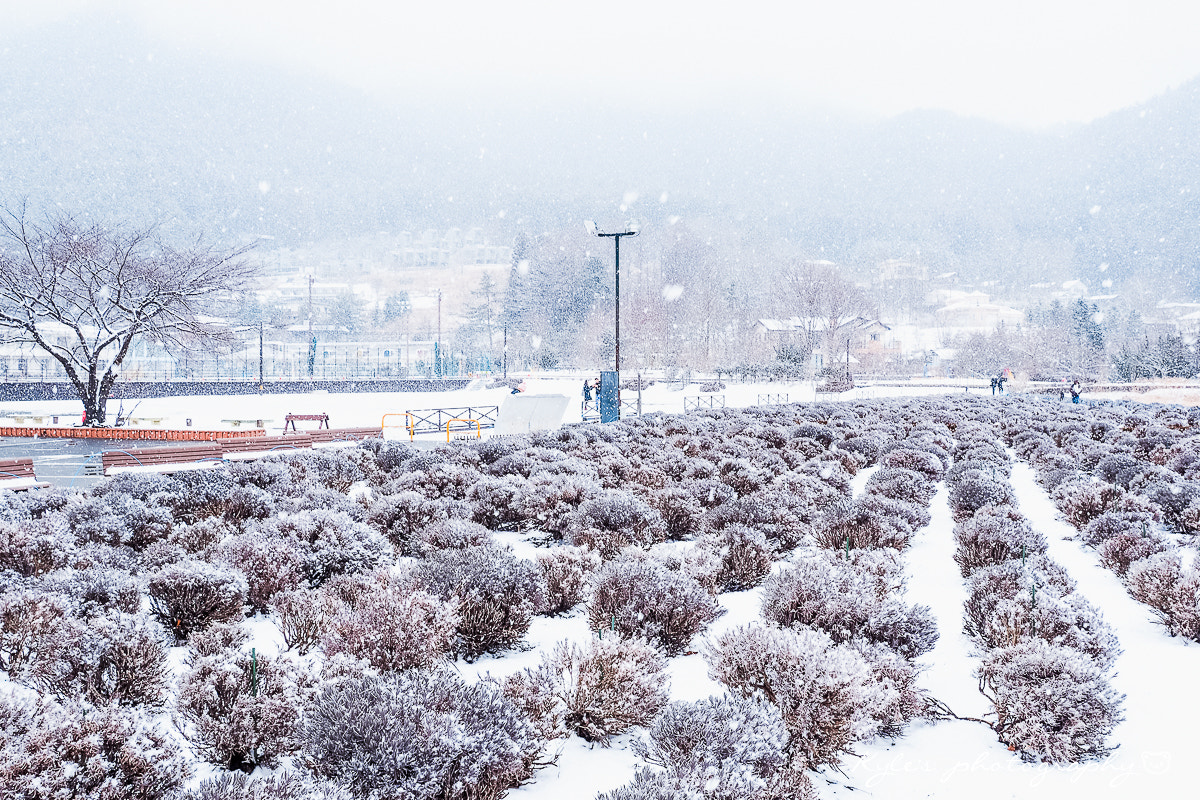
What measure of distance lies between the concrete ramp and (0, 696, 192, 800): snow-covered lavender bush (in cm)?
1893

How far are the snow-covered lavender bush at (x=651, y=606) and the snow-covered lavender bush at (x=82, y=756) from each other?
262 centimetres

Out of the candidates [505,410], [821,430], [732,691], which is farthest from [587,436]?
[732,691]

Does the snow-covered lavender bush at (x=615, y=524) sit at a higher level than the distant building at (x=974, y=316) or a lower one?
lower

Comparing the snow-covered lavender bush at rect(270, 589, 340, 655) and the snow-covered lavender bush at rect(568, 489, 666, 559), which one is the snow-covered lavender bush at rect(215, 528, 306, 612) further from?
the snow-covered lavender bush at rect(568, 489, 666, 559)

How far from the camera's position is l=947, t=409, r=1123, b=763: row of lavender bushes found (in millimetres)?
3783

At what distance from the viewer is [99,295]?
1084 inches

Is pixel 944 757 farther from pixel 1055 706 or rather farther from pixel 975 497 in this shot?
pixel 975 497

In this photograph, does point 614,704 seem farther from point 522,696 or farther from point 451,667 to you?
point 451,667

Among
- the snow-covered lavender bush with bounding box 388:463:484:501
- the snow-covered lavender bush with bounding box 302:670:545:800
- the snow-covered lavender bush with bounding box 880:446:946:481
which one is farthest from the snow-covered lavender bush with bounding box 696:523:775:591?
the snow-covered lavender bush with bounding box 880:446:946:481

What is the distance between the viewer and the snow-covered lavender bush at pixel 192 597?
5.10m

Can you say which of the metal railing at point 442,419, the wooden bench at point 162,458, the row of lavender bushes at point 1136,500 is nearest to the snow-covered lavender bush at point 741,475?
A: the row of lavender bushes at point 1136,500

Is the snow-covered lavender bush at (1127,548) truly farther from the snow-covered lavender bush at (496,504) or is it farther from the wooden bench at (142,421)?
the wooden bench at (142,421)

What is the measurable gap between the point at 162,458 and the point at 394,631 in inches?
548

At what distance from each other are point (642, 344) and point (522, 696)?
73270 millimetres
